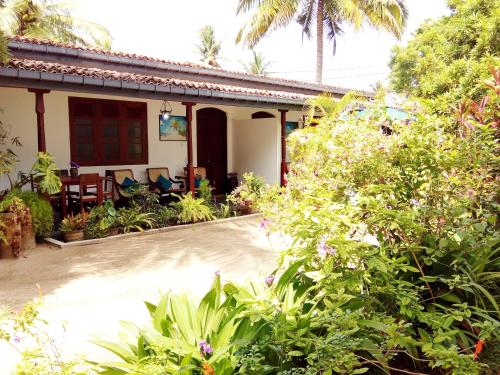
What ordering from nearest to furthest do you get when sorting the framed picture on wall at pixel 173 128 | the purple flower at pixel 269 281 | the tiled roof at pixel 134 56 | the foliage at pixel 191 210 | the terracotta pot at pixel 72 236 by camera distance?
the purple flower at pixel 269 281 → the terracotta pot at pixel 72 236 → the foliage at pixel 191 210 → the tiled roof at pixel 134 56 → the framed picture on wall at pixel 173 128

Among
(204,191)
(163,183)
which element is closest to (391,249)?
(204,191)

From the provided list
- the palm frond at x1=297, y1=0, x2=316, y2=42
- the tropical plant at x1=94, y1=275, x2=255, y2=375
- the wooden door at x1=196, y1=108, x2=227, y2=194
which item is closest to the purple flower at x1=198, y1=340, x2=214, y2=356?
the tropical plant at x1=94, y1=275, x2=255, y2=375

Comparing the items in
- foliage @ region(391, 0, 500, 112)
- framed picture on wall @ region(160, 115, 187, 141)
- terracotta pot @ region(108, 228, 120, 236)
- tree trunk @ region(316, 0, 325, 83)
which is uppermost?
tree trunk @ region(316, 0, 325, 83)

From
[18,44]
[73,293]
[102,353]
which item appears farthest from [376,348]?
[18,44]

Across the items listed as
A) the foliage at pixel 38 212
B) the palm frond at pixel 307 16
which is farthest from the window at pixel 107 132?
the palm frond at pixel 307 16

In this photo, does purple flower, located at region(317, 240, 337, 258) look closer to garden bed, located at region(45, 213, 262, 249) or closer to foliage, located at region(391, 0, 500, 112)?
foliage, located at region(391, 0, 500, 112)

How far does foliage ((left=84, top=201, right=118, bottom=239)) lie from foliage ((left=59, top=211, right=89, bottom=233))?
0.11 metres

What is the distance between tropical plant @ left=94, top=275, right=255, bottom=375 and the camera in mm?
2523

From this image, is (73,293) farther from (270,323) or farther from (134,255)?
(270,323)

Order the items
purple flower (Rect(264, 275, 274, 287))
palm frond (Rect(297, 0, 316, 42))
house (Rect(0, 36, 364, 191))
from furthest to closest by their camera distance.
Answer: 1. palm frond (Rect(297, 0, 316, 42))
2. house (Rect(0, 36, 364, 191))
3. purple flower (Rect(264, 275, 274, 287))

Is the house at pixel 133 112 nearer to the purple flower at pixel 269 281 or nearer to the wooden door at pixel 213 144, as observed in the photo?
the wooden door at pixel 213 144

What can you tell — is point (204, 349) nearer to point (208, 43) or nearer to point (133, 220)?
point (133, 220)

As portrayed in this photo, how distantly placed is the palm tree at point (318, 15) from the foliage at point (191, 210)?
40.5 feet

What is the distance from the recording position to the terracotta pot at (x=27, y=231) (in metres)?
7.02
